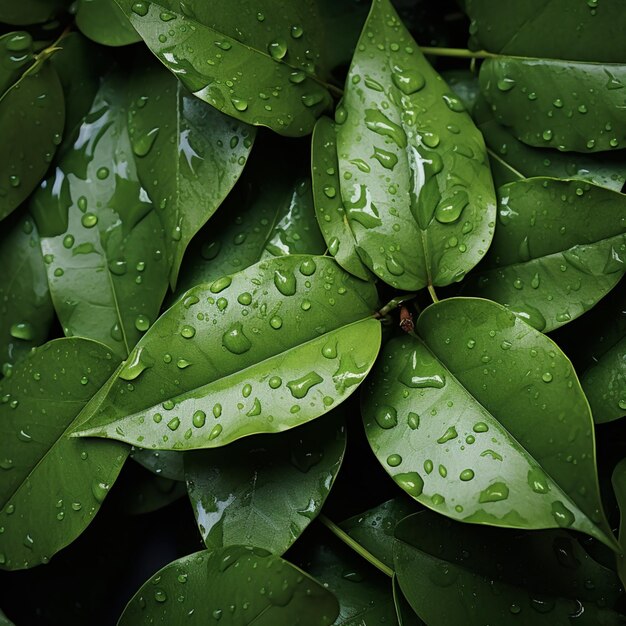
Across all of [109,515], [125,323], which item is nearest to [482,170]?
[125,323]

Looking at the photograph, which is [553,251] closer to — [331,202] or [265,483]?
[331,202]

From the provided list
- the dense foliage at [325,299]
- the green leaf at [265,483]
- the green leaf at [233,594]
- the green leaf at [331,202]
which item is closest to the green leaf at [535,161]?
the dense foliage at [325,299]

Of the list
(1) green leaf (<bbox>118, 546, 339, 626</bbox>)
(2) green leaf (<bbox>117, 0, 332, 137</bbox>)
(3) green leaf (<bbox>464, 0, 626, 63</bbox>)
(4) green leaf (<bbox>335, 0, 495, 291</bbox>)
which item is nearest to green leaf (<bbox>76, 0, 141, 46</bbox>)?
(2) green leaf (<bbox>117, 0, 332, 137</bbox>)

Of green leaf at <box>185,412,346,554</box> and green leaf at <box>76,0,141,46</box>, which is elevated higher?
green leaf at <box>76,0,141,46</box>

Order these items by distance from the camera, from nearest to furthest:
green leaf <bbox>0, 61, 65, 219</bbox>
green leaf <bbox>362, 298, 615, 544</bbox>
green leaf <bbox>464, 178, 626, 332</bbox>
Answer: green leaf <bbox>362, 298, 615, 544</bbox> < green leaf <bbox>464, 178, 626, 332</bbox> < green leaf <bbox>0, 61, 65, 219</bbox>

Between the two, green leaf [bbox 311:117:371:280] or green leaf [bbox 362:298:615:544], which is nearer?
green leaf [bbox 362:298:615:544]

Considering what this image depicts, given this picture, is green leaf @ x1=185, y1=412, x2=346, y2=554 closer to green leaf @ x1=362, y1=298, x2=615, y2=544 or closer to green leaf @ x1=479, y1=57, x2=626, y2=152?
green leaf @ x1=362, y1=298, x2=615, y2=544

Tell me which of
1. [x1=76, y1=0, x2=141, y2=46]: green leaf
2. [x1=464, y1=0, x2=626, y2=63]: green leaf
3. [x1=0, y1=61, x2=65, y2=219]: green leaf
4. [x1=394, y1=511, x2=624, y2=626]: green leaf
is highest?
[x1=76, y1=0, x2=141, y2=46]: green leaf
